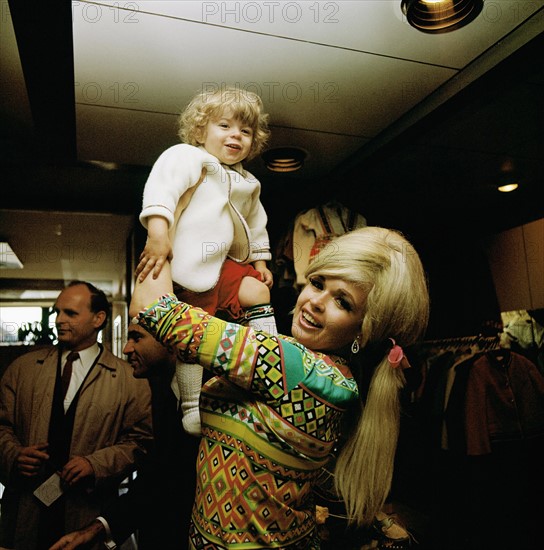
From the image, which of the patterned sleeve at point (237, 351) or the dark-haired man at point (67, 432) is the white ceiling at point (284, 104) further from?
the patterned sleeve at point (237, 351)

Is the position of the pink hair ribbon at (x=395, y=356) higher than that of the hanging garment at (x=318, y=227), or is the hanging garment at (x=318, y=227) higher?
the hanging garment at (x=318, y=227)

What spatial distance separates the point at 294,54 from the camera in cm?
140

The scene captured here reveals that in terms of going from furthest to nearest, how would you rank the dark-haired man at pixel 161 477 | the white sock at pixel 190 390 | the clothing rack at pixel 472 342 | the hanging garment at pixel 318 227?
1. the clothing rack at pixel 472 342
2. the hanging garment at pixel 318 227
3. the dark-haired man at pixel 161 477
4. the white sock at pixel 190 390

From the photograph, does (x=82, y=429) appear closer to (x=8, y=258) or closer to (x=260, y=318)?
(x=260, y=318)

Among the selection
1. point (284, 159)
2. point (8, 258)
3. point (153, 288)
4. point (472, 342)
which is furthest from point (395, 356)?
point (472, 342)

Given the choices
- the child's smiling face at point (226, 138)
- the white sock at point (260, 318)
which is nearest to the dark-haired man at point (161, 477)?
the white sock at point (260, 318)

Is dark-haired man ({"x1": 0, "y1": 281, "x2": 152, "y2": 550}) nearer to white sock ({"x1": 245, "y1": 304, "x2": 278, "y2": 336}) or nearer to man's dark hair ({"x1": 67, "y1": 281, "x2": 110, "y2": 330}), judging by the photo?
man's dark hair ({"x1": 67, "y1": 281, "x2": 110, "y2": 330})

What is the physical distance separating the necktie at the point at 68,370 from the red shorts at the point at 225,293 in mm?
394

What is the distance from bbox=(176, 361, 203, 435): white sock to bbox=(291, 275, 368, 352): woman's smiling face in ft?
0.73

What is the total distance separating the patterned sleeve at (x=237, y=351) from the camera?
78 centimetres

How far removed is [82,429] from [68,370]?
0.45 ft

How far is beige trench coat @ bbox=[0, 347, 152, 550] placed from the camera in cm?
107

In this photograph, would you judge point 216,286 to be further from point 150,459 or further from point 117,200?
point 117,200

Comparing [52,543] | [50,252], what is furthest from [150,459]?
[50,252]
